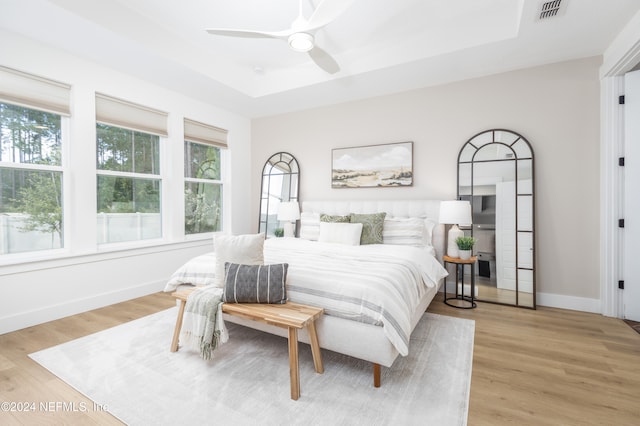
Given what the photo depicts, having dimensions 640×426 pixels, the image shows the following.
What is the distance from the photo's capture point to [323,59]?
9.21ft

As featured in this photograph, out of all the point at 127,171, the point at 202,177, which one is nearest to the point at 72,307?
the point at 127,171

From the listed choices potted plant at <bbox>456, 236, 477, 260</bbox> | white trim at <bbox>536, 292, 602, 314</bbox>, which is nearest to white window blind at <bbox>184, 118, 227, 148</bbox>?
potted plant at <bbox>456, 236, 477, 260</bbox>

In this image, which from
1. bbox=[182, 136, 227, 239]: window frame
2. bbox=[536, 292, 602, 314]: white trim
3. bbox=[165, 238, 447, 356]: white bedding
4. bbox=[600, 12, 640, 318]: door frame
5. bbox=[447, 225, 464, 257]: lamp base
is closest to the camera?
bbox=[165, 238, 447, 356]: white bedding

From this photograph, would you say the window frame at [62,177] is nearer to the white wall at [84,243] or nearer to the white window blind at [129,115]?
the white wall at [84,243]

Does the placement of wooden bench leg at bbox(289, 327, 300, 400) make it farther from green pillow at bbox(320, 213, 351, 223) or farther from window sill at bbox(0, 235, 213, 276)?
window sill at bbox(0, 235, 213, 276)

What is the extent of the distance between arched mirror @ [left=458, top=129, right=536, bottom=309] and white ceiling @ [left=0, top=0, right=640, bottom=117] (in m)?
0.92

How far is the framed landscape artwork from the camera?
13.3 feet

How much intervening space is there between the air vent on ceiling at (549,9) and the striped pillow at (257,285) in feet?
9.59

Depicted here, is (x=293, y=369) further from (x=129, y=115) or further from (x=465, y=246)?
(x=129, y=115)

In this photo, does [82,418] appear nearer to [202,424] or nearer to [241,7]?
[202,424]

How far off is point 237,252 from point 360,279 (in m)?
0.99

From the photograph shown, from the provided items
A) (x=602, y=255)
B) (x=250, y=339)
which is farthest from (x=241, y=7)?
(x=602, y=255)

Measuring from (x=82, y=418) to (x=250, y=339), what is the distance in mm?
1143

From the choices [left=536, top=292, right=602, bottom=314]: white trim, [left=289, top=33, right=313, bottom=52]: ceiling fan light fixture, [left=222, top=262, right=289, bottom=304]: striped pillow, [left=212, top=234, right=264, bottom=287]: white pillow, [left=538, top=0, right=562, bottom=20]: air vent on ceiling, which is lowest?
[left=536, top=292, right=602, bottom=314]: white trim
